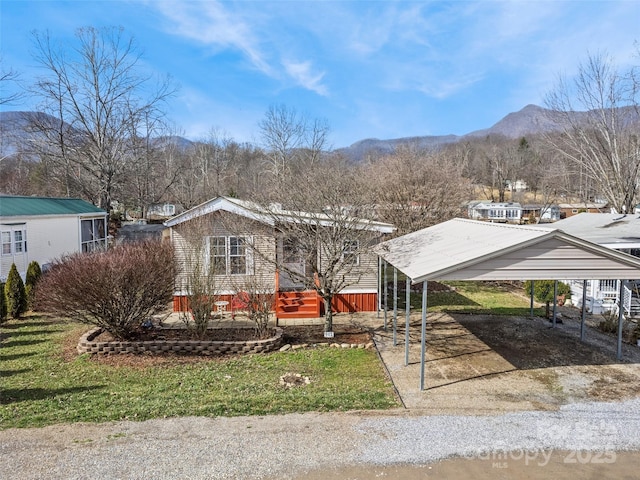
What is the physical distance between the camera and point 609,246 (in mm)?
13922

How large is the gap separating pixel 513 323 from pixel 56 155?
92.2 ft

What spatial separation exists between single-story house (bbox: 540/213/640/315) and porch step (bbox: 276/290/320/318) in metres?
8.39

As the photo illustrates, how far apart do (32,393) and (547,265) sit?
988 cm

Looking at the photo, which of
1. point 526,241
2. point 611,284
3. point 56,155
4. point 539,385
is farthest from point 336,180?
point 56,155

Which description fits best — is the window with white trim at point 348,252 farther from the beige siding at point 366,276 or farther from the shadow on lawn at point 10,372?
the shadow on lawn at point 10,372

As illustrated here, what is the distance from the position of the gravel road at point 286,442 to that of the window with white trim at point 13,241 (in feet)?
44.2

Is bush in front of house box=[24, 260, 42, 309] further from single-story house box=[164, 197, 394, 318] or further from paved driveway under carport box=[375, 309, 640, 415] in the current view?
paved driveway under carport box=[375, 309, 640, 415]

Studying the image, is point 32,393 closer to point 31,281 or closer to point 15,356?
point 15,356

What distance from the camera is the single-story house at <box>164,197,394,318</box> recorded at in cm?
1350

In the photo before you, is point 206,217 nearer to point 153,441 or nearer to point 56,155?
point 153,441

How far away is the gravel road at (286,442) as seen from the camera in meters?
5.29

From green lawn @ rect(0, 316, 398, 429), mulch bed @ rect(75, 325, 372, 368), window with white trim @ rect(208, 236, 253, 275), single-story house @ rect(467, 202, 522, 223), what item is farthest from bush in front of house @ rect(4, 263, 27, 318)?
single-story house @ rect(467, 202, 522, 223)

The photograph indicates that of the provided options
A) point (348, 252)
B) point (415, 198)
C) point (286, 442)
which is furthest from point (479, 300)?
point (286, 442)

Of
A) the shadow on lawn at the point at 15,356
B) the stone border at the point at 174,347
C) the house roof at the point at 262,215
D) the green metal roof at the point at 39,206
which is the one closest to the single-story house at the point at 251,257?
the house roof at the point at 262,215
